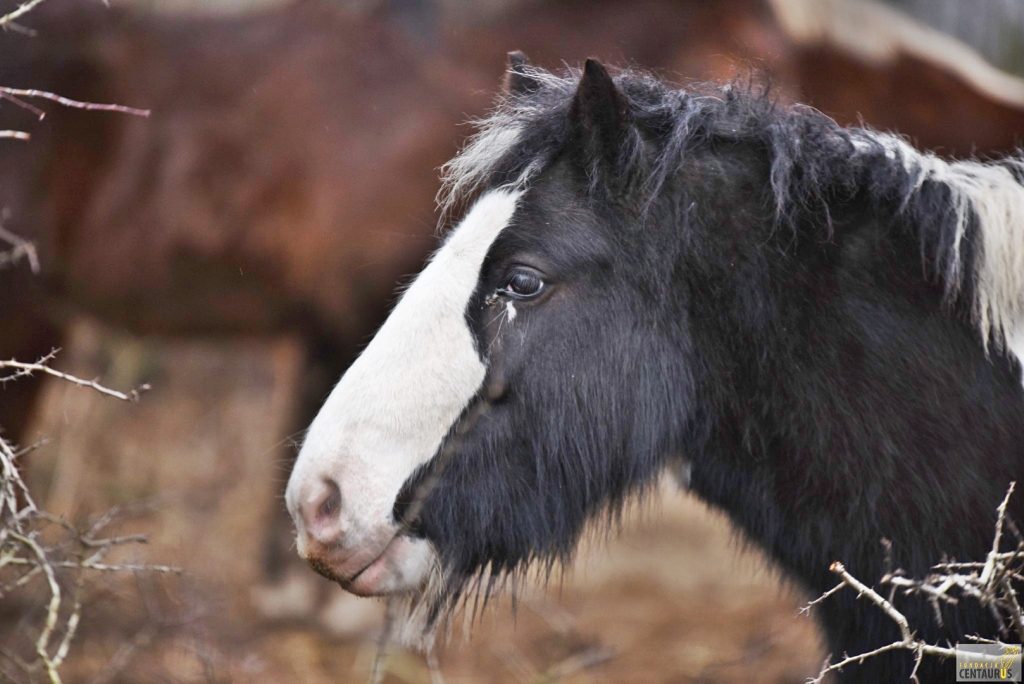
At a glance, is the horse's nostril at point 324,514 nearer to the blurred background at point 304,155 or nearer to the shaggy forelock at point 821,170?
the shaggy forelock at point 821,170

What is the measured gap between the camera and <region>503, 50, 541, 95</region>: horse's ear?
8.23 feet

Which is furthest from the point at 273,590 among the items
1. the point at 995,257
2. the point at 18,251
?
the point at 995,257

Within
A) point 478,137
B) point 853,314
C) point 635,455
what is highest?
point 478,137

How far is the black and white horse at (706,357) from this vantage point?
2016 millimetres

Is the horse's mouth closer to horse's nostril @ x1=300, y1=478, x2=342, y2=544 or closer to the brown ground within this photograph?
horse's nostril @ x1=300, y1=478, x2=342, y2=544

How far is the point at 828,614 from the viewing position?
7.20 feet

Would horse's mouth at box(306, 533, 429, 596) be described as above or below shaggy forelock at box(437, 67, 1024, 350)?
below

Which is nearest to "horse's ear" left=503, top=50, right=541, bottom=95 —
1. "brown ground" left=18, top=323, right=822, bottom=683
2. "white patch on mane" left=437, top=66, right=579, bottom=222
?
"white patch on mane" left=437, top=66, right=579, bottom=222

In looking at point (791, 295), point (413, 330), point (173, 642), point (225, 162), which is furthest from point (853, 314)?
point (225, 162)

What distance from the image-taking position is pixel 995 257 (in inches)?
79.2

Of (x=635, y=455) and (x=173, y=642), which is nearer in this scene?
(x=635, y=455)

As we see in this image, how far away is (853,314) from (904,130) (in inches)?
115

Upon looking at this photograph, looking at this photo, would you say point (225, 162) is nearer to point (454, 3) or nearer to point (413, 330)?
point (454, 3)

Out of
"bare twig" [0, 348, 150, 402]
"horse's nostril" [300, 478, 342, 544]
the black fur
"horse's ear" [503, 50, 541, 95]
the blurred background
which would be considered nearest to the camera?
"bare twig" [0, 348, 150, 402]
